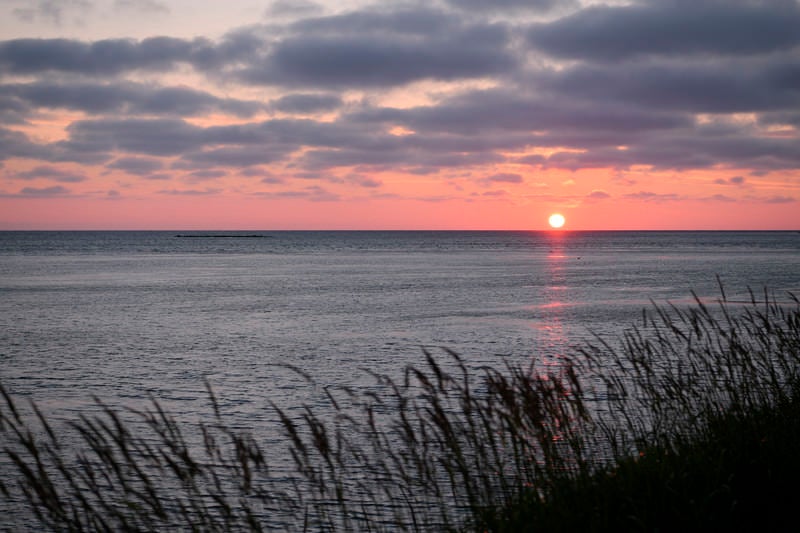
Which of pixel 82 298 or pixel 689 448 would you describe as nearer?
pixel 689 448

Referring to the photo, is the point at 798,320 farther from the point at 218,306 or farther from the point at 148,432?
the point at 218,306

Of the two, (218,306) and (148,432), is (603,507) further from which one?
(218,306)

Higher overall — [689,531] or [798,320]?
[798,320]

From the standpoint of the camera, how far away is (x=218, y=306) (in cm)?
4362

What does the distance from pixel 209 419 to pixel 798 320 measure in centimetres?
1186

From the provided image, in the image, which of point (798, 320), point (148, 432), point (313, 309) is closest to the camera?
point (798, 320)

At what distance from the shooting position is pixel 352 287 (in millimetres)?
58312

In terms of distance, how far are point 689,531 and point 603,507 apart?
681mm

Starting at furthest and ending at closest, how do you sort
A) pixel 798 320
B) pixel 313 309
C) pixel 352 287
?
pixel 352 287 < pixel 313 309 < pixel 798 320

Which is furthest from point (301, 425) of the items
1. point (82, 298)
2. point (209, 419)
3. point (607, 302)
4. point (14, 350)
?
point (82, 298)

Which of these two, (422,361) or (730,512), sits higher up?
(730,512)

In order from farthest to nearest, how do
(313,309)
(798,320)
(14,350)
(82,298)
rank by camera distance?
(82,298) < (313,309) < (14,350) < (798,320)

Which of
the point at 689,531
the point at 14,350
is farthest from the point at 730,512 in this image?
the point at 14,350

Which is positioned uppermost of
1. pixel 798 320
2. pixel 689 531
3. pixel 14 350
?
pixel 798 320
